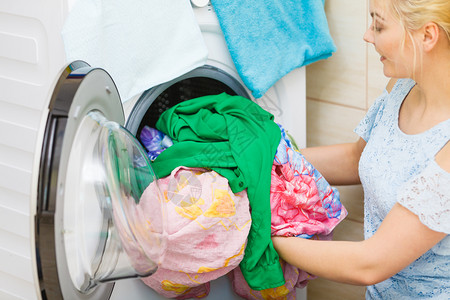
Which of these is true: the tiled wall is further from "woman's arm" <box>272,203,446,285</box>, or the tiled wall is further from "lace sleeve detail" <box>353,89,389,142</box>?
"woman's arm" <box>272,203,446,285</box>

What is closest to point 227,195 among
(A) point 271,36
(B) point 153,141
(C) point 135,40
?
(B) point 153,141

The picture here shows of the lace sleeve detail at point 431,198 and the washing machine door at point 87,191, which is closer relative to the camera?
the washing machine door at point 87,191

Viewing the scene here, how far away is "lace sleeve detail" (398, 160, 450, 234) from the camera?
1213 millimetres

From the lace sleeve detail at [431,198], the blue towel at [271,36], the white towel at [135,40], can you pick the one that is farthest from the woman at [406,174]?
the white towel at [135,40]

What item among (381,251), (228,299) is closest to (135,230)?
(381,251)

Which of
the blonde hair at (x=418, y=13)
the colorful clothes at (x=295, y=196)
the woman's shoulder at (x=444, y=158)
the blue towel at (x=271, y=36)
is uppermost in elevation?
the blonde hair at (x=418, y=13)

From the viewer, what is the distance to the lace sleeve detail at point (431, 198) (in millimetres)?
1213

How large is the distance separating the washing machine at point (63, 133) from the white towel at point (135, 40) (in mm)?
41

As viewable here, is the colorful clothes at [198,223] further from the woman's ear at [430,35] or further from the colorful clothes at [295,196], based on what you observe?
the woman's ear at [430,35]

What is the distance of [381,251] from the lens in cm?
128

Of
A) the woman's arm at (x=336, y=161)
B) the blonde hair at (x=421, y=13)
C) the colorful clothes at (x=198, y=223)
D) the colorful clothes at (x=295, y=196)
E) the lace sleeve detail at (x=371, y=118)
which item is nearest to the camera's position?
the blonde hair at (x=421, y=13)

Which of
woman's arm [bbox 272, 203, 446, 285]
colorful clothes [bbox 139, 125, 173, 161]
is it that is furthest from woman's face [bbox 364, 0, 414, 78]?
colorful clothes [bbox 139, 125, 173, 161]

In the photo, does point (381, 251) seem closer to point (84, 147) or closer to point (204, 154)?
point (204, 154)

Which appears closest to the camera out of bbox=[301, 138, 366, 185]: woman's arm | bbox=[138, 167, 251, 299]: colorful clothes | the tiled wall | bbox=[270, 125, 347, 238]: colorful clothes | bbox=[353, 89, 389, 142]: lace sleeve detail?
bbox=[138, 167, 251, 299]: colorful clothes
